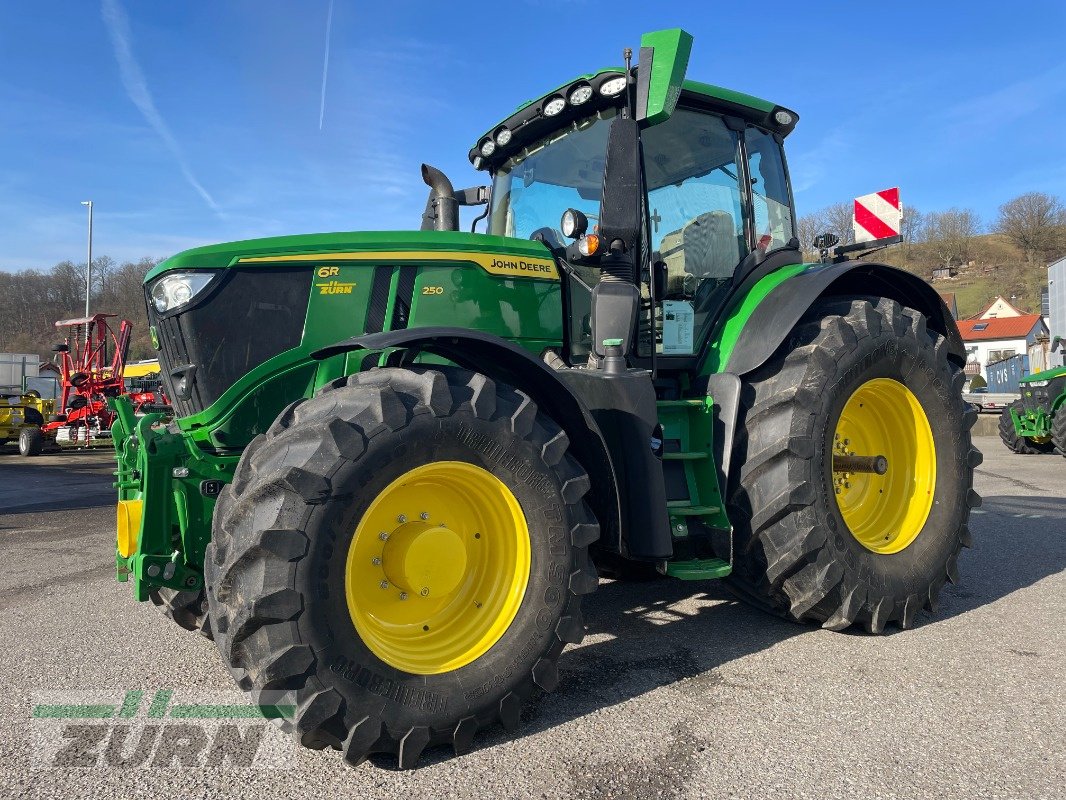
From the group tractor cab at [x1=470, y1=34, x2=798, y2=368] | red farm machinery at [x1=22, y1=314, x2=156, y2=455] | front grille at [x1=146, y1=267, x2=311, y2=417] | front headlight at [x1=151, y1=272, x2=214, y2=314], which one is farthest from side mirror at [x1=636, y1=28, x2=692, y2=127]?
red farm machinery at [x1=22, y1=314, x2=156, y2=455]

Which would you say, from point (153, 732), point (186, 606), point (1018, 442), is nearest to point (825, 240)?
point (186, 606)

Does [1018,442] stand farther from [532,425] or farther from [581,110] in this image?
[532,425]

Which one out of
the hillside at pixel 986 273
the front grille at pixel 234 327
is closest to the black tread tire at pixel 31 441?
the front grille at pixel 234 327

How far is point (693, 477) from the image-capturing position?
3.63m

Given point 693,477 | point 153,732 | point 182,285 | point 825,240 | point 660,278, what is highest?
point 825,240

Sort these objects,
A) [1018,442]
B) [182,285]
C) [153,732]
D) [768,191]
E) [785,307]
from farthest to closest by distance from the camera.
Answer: [1018,442], [768,191], [785,307], [182,285], [153,732]

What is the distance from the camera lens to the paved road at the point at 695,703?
232 centimetres

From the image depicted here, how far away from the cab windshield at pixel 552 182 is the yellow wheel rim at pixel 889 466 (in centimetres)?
177

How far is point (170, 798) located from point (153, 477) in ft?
3.88

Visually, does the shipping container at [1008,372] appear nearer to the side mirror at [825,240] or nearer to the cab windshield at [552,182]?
the side mirror at [825,240]

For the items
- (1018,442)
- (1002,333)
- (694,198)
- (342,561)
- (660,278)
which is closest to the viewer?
(342,561)

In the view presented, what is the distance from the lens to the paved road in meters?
2.32

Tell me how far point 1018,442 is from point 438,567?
577 inches

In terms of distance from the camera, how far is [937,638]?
3.63 metres
